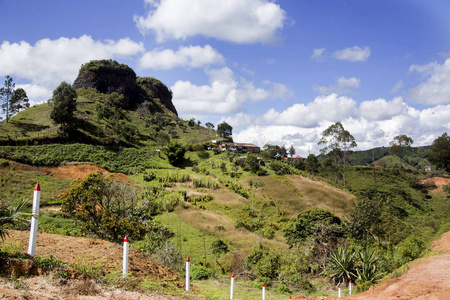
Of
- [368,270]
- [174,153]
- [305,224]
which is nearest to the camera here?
[368,270]

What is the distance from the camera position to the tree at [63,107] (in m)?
43.0

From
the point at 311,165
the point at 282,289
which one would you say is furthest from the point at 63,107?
the point at 311,165

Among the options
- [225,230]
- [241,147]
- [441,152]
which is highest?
[241,147]

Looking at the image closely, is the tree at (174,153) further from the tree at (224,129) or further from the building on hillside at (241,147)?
the tree at (224,129)

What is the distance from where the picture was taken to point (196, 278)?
492 inches

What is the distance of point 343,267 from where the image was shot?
12109mm

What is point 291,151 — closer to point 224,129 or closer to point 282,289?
point 224,129

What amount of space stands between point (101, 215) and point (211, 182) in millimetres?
23782

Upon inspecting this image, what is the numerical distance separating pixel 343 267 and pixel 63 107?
45.6 m

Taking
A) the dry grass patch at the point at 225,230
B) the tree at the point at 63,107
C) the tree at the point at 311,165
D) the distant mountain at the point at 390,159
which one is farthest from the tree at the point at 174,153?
the distant mountain at the point at 390,159

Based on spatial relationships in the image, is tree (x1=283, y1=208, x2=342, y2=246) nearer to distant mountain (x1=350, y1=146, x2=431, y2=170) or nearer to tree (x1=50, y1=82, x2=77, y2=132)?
tree (x1=50, y1=82, x2=77, y2=132)

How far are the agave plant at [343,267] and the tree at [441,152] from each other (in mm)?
48253

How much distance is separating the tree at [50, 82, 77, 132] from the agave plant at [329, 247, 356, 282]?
4463 centimetres

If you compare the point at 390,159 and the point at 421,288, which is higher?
the point at 390,159
